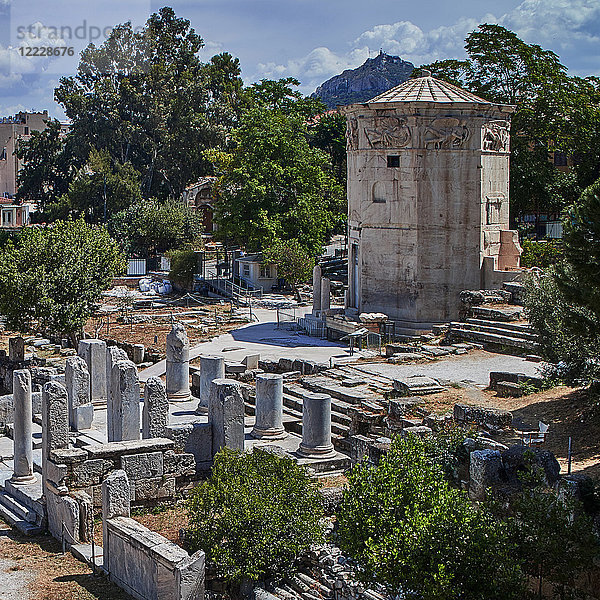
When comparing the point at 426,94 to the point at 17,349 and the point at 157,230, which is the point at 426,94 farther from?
the point at 157,230

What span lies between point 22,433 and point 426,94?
64.2 ft

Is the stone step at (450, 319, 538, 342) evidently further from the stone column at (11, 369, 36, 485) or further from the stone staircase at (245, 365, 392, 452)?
the stone column at (11, 369, 36, 485)

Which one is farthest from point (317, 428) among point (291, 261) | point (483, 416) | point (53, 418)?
point (291, 261)

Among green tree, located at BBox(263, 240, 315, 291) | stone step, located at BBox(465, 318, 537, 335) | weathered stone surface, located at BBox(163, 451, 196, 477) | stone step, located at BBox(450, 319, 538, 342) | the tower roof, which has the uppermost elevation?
the tower roof

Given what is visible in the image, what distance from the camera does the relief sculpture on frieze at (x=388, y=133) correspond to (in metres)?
32.5

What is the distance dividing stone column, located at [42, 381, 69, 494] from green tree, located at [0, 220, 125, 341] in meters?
12.5

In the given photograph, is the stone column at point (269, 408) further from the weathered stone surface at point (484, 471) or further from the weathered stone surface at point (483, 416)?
the weathered stone surface at point (484, 471)

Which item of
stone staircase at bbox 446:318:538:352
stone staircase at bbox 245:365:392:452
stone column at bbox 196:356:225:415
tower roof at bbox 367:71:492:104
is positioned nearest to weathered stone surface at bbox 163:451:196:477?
stone staircase at bbox 245:365:392:452

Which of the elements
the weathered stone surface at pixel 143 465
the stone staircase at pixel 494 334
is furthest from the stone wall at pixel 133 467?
the stone staircase at pixel 494 334

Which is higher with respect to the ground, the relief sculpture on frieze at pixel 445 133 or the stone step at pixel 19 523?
the relief sculpture on frieze at pixel 445 133

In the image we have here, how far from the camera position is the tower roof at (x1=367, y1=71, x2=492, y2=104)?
3259 centimetres

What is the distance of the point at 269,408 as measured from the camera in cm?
2080

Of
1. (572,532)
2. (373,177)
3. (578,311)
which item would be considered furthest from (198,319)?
(572,532)

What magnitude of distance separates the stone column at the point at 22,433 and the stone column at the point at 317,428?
5477 millimetres
